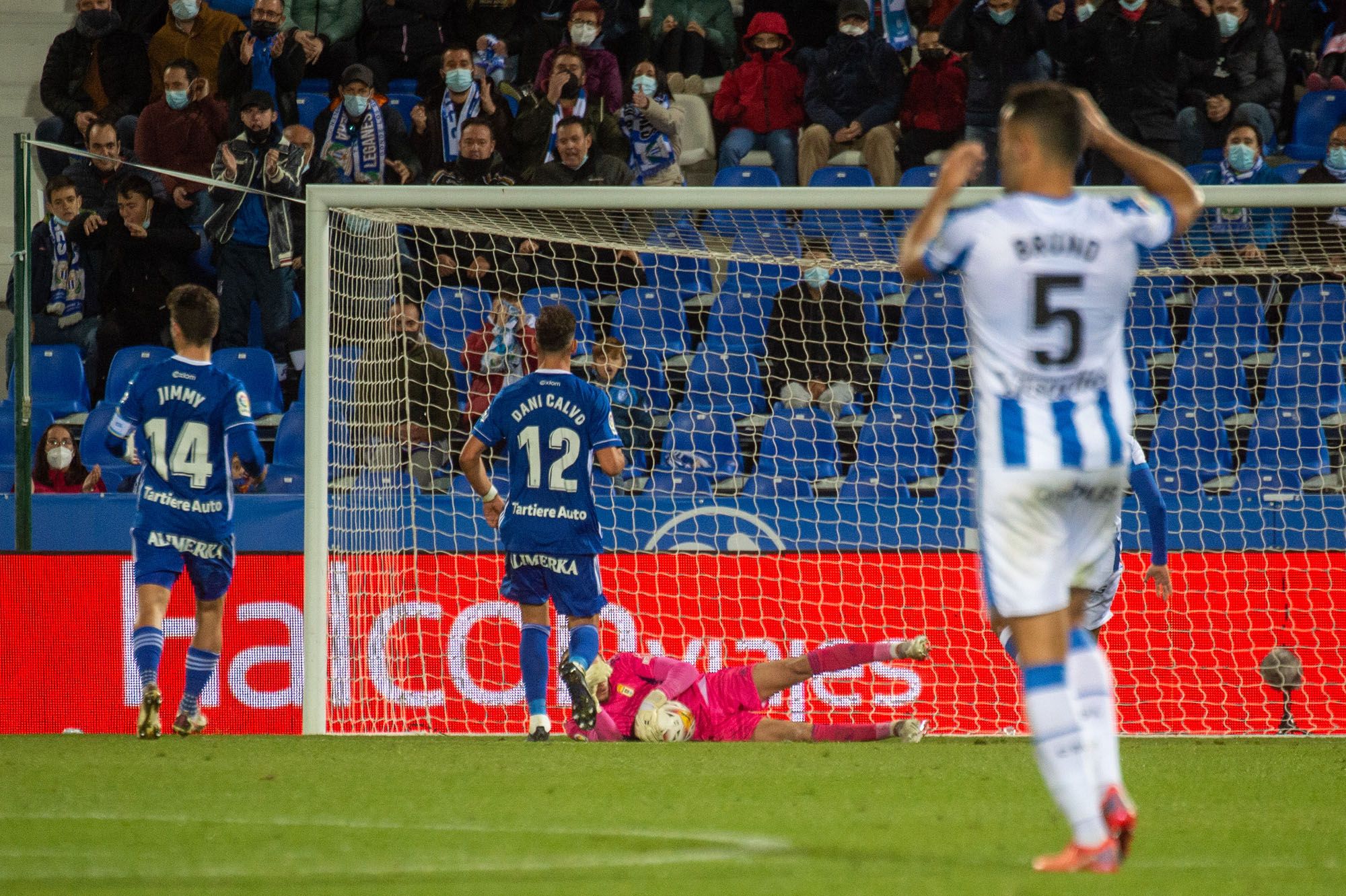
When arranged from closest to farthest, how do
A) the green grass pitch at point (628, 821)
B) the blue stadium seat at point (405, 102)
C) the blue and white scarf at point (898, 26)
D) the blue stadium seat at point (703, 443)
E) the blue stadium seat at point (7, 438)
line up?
the green grass pitch at point (628, 821), the blue stadium seat at point (703, 443), the blue stadium seat at point (7, 438), the blue stadium seat at point (405, 102), the blue and white scarf at point (898, 26)

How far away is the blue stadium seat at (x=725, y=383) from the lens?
31.6ft

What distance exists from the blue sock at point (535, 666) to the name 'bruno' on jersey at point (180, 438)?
1.43 m

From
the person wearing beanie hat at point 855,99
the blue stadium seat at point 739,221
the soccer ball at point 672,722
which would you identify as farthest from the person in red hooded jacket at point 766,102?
the soccer ball at point 672,722

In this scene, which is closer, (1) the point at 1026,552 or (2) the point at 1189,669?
(1) the point at 1026,552

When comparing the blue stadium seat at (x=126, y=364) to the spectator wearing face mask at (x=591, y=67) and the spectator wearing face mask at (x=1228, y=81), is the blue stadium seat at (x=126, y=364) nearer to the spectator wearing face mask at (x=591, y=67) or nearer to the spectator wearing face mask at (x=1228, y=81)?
the spectator wearing face mask at (x=591, y=67)

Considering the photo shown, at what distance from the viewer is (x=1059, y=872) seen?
339cm

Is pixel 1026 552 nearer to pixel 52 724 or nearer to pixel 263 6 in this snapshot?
pixel 52 724

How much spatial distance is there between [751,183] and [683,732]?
231 inches

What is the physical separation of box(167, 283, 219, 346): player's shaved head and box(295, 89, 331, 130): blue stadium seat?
5.80m

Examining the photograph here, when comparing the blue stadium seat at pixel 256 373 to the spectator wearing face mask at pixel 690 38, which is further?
the spectator wearing face mask at pixel 690 38

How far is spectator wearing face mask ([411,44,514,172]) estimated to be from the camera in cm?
1166

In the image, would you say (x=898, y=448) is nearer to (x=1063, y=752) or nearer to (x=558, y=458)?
(x=558, y=458)

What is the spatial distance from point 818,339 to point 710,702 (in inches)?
116

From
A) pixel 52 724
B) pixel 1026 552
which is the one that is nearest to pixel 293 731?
pixel 52 724
